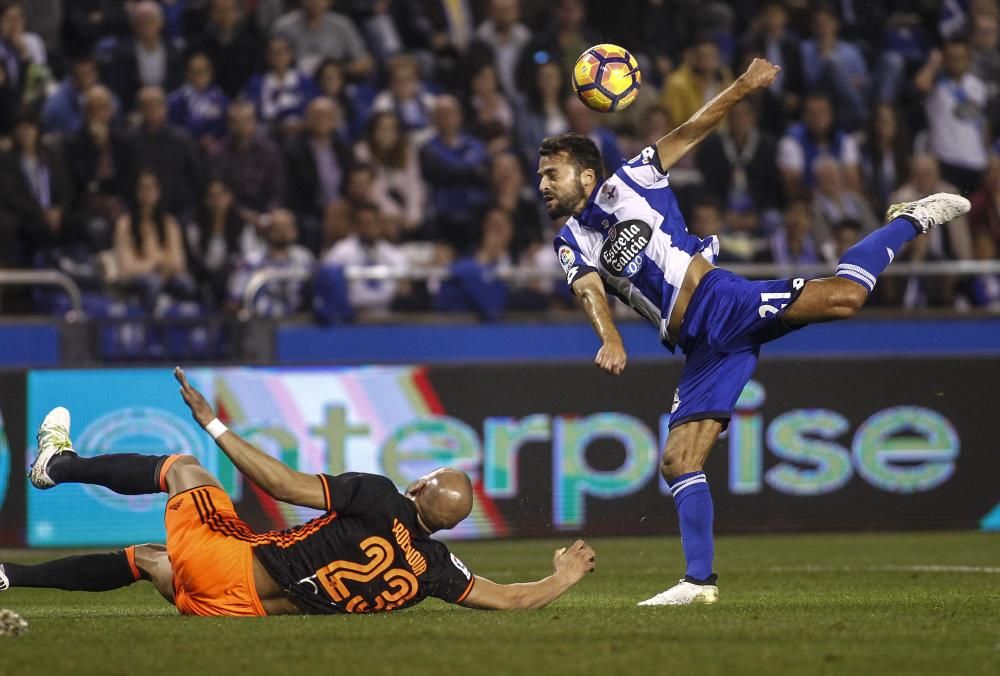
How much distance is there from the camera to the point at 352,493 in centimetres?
725

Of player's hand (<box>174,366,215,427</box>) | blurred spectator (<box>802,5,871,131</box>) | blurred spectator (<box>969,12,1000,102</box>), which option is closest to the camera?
player's hand (<box>174,366,215,427</box>)

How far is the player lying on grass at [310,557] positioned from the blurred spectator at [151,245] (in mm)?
6492

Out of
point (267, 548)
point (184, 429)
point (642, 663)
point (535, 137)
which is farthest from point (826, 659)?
point (535, 137)

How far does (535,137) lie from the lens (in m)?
16.0

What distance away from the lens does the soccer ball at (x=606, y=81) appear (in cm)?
908

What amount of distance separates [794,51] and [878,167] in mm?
1581

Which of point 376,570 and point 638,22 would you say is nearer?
point 376,570

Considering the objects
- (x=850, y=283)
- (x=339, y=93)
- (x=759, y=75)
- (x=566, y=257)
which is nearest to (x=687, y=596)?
(x=850, y=283)

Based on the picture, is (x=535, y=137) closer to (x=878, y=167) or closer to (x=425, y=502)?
(x=878, y=167)

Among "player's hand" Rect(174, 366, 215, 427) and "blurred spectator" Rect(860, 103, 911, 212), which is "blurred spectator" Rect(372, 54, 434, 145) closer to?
"blurred spectator" Rect(860, 103, 911, 212)

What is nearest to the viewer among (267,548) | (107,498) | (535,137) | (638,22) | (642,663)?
(642,663)

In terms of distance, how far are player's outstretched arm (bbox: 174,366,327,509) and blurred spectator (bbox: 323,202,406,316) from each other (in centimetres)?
721

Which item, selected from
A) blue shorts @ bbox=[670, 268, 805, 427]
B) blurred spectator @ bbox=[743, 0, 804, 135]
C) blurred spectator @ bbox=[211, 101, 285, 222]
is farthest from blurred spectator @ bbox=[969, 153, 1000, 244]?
blue shorts @ bbox=[670, 268, 805, 427]

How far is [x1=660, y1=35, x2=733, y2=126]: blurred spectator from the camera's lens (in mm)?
Answer: 16156
